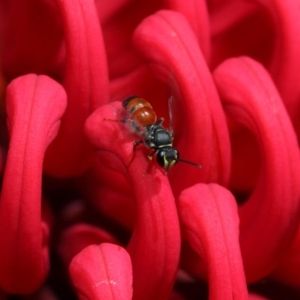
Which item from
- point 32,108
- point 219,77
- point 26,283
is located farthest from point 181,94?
point 26,283

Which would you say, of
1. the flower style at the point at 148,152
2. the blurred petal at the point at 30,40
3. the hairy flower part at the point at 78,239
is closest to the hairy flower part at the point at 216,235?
the flower style at the point at 148,152

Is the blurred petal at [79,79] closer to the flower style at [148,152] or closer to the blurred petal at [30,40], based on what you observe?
the flower style at [148,152]

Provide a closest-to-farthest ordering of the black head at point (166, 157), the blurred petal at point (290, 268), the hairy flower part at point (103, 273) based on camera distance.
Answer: the hairy flower part at point (103, 273) < the black head at point (166, 157) < the blurred petal at point (290, 268)

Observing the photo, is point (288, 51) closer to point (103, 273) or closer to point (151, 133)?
point (151, 133)

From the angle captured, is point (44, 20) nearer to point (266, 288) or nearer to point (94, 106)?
point (94, 106)

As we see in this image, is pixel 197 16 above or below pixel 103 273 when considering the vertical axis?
above

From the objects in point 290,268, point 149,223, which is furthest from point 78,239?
point 290,268
